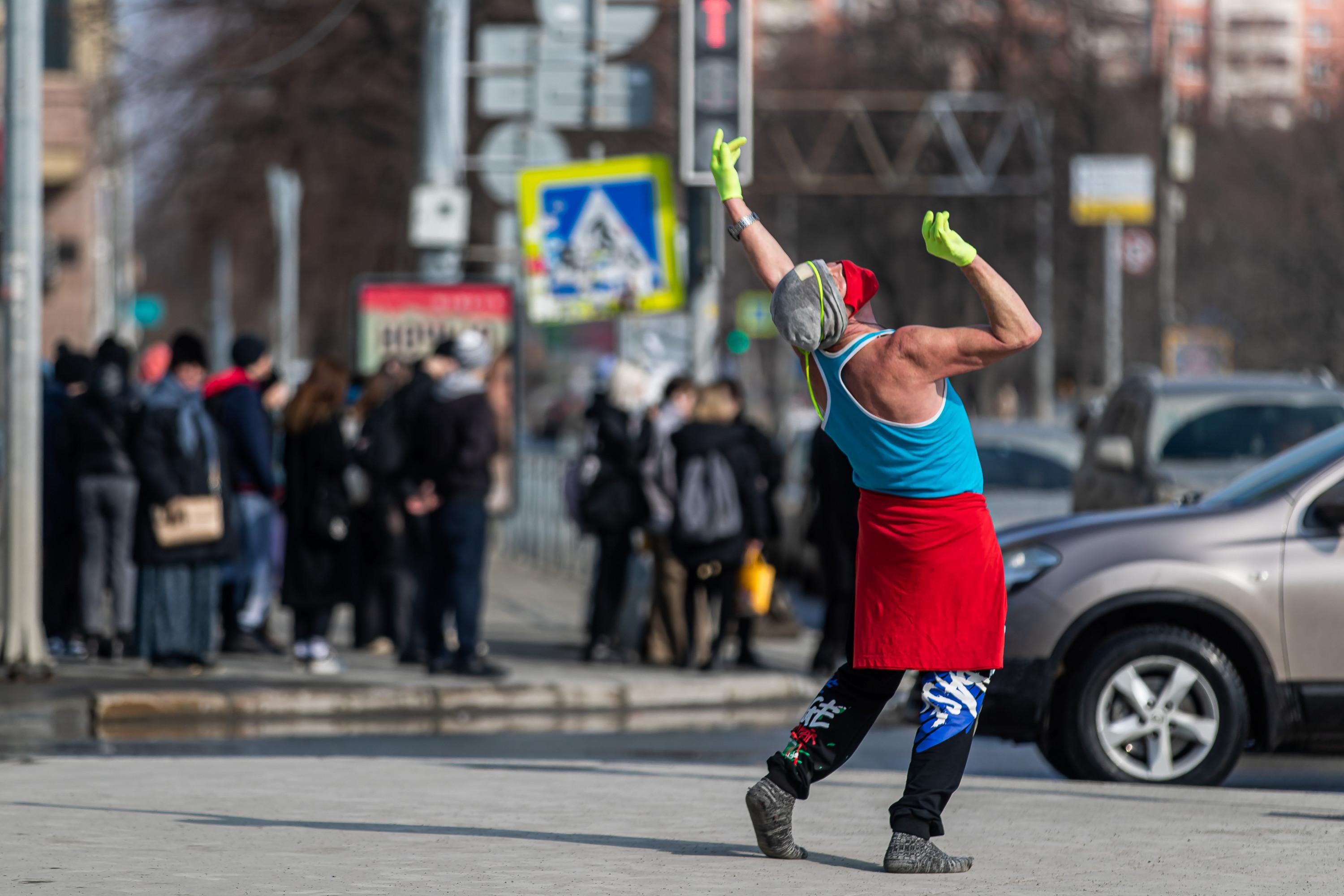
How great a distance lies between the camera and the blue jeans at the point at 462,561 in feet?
38.4

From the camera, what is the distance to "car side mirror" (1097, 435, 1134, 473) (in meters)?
12.9

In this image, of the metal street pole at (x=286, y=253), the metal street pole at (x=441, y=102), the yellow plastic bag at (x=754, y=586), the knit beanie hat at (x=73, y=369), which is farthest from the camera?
the metal street pole at (x=286, y=253)

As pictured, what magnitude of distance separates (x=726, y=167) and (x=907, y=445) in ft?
3.18

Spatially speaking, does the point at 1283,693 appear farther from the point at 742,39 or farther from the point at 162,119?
the point at 162,119

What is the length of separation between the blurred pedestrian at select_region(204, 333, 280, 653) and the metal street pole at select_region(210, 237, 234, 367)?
1566 centimetres

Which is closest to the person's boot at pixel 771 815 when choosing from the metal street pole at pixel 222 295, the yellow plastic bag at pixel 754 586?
the yellow plastic bag at pixel 754 586

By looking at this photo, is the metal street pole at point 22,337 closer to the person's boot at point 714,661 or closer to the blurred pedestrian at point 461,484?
the blurred pedestrian at point 461,484

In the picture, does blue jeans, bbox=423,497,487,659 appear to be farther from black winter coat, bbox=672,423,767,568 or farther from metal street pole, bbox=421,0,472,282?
metal street pole, bbox=421,0,472,282

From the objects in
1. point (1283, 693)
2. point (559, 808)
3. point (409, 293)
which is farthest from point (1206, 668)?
point (409, 293)

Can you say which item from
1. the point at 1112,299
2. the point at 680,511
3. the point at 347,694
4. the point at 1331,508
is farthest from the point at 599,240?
the point at 1112,299

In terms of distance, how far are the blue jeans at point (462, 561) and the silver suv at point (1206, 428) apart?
368 cm

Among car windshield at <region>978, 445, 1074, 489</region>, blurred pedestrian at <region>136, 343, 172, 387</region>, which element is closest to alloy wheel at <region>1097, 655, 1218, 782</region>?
car windshield at <region>978, 445, 1074, 489</region>

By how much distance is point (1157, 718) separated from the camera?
835 cm

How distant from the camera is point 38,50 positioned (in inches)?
463
